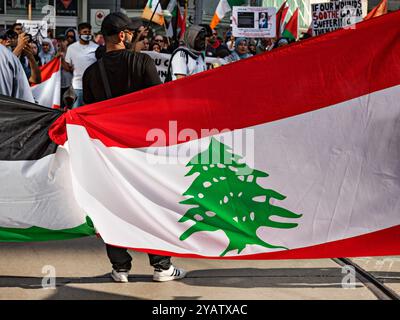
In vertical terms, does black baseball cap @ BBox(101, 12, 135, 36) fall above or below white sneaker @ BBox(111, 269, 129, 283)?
above

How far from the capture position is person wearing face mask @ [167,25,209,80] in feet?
32.5

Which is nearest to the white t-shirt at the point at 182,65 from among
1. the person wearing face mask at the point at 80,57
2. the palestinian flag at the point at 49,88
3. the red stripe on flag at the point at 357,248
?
the palestinian flag at the point at 49,88

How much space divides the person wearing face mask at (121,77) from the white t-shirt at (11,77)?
94cm

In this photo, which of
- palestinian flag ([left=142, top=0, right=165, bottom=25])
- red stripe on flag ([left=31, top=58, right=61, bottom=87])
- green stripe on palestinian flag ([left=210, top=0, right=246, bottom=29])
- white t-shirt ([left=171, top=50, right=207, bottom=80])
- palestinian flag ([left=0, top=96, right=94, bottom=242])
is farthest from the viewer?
green stripe on palestinian flag ([left=210, top=0, right=246, bottom=29])

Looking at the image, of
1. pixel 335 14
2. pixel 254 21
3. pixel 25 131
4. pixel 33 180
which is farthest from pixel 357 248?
pixel 254 21

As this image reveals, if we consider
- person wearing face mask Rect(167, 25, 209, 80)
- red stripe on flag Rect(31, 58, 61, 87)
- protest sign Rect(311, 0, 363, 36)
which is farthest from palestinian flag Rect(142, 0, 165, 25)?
person wearing face mask Rect(167, 25, 209, 80)

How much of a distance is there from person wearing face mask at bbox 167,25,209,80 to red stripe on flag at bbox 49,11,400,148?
4649 mm

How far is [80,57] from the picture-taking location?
12.8m

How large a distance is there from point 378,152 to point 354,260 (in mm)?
1634

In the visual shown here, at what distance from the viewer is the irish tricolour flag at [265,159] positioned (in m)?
4.94

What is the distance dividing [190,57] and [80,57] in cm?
328

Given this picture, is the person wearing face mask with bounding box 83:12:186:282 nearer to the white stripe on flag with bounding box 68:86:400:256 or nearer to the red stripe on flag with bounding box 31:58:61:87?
the white stripe on flag with bounding box 68:86:400:256

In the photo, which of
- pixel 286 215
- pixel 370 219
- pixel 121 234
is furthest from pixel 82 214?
pixel 370 219

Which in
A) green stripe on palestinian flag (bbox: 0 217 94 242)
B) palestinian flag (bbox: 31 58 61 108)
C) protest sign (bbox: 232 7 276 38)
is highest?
protest sign (bbox: 232 7 276 38)
